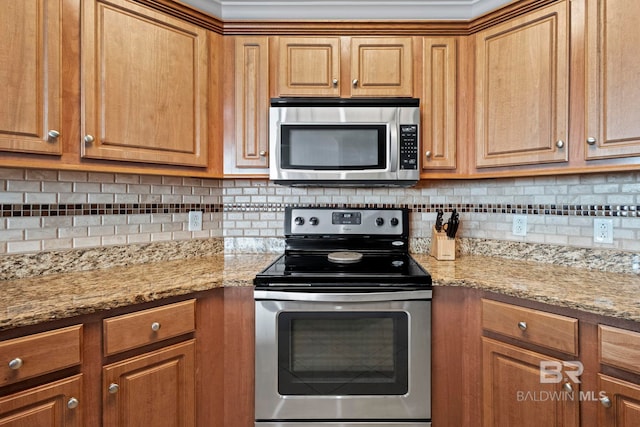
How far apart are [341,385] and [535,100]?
5.04 ft

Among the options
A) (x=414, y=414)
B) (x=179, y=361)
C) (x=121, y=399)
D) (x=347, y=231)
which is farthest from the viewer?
(x=347, y=231)

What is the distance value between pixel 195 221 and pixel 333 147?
3.02 ft

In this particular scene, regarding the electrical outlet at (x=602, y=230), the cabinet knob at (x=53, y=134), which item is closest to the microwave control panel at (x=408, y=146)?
the electrical outlet at (x=602, y=230)

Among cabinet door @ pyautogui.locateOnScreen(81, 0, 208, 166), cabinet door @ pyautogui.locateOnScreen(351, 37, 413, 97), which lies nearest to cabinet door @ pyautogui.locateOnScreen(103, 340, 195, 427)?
cabinet door @ pyautogui.locateOnScreen(81, 0, 208, 166)

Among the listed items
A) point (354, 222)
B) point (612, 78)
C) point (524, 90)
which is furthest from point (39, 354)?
point (612, 78)

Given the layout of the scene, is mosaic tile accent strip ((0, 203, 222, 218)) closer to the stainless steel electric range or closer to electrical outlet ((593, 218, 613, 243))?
the stainless steel electric range

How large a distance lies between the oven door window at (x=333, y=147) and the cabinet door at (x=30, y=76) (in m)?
0.95

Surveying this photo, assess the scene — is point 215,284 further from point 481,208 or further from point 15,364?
point 481,208

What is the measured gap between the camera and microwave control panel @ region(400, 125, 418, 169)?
175cm

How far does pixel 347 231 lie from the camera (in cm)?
204

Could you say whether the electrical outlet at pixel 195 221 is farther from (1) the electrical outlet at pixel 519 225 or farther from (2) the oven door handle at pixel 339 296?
(1) the electrical outlet at pixel 519 225

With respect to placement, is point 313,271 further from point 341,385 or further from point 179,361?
point 179,361

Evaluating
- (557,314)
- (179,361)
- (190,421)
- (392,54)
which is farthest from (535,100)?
(190,421)

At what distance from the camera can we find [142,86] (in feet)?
4.93
